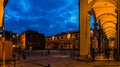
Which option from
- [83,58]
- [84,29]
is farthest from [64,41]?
[83,58]

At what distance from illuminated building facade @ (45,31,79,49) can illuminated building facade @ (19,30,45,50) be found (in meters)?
7.52

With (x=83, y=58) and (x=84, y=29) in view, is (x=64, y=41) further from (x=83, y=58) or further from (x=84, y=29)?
(x=83, y=58)

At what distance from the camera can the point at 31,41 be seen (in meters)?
159

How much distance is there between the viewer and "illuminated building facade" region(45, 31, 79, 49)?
501 feet

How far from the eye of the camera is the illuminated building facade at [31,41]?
154m

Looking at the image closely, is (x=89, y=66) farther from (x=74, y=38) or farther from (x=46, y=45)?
(x=46, y=45)

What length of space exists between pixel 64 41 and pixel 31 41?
683 inches

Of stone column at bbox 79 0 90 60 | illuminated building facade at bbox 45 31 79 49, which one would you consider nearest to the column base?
stone column at bbox 79 0 90 60

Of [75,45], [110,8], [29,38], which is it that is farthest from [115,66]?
[29,38]

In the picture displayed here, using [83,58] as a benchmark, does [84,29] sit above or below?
above

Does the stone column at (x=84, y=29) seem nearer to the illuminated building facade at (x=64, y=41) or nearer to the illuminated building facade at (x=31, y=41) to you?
the illuminated building facade at (x=64, y=41)

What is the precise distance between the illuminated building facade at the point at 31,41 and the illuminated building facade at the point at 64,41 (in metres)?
Answer: 7.52

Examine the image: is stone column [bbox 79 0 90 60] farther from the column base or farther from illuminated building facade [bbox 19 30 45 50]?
illuminated building facade [bbox 19 30 45 50]

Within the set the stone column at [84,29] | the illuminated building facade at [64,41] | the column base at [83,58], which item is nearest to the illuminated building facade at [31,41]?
the illuminated building facade at [64,41]
